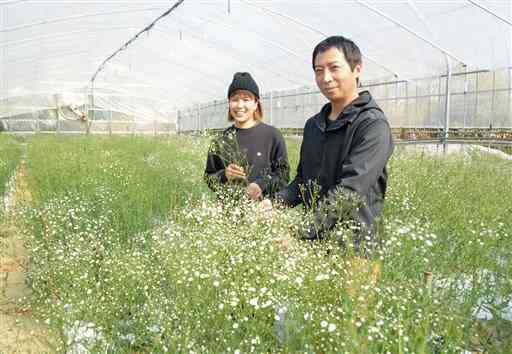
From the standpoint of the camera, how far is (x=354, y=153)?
69.9 inches

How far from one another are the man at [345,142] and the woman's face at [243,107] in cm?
69

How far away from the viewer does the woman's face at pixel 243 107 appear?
2.73 meters

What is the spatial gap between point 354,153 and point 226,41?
12.9 meters

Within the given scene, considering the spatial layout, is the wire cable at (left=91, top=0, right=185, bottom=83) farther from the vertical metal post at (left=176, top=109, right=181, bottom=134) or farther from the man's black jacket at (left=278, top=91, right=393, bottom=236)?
the man's black jacket at (left=278, top=91, right=393, bottom=236)

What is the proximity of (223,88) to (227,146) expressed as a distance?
1785 centimetres

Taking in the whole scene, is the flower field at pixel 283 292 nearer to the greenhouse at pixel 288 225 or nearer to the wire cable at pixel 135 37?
the greenhouse at pixel 288 225

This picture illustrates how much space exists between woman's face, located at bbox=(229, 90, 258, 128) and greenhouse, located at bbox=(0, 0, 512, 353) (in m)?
0.01

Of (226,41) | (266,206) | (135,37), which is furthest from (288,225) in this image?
(135,37)

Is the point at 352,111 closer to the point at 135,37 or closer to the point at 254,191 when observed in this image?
the point at 254,191

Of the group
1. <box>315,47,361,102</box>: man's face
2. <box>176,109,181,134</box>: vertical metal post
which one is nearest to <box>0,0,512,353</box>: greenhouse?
<box>315,47,361,102</box>: man's face

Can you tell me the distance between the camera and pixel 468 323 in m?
1.65

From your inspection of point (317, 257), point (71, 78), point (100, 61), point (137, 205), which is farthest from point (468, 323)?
point (71, 78)

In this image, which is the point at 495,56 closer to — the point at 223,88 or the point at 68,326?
the point at 68,326

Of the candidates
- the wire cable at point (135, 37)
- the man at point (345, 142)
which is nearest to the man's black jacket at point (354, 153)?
the man at point (345, 142)
